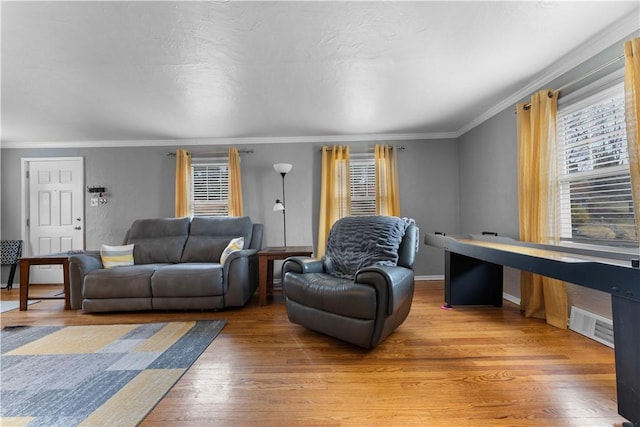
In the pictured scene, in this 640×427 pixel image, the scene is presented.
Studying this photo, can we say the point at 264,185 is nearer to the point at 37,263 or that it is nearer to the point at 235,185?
the point at 235,185

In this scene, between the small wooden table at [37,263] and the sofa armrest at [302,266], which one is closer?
the sofa armrest at [302,266]

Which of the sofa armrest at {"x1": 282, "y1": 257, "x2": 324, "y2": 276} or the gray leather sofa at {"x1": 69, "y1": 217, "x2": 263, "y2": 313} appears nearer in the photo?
the sofa armrest at {"x1": 282, "y1": 257, "x2": 324, "y2": 276}

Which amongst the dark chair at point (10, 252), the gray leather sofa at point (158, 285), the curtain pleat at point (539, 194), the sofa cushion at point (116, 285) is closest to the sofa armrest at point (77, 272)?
the gray leather sofa at point (158, 285)

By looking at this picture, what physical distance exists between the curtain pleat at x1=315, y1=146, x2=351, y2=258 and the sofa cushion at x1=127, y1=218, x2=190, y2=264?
187 cm

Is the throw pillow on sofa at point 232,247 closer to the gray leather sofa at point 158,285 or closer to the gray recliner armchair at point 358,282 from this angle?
the gray leather sofa at point 158,285

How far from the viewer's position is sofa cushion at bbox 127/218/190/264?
137 inches

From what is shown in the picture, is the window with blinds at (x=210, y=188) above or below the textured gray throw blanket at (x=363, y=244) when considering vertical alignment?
above

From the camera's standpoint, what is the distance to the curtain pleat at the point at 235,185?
4.05 m

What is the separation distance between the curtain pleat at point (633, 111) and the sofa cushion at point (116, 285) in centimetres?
399

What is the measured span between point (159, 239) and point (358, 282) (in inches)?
114

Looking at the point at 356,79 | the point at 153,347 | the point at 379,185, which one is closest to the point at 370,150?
the point at 379,185

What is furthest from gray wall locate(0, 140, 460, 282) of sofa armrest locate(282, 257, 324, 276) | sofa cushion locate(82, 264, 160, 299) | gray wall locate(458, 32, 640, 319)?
sofa armrest locate(282, 257, 324, 276)

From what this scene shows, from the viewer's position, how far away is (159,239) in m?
3.62

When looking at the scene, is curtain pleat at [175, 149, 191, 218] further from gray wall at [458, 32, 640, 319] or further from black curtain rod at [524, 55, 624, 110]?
black curtain rod at [524, 55, 624, 110]
